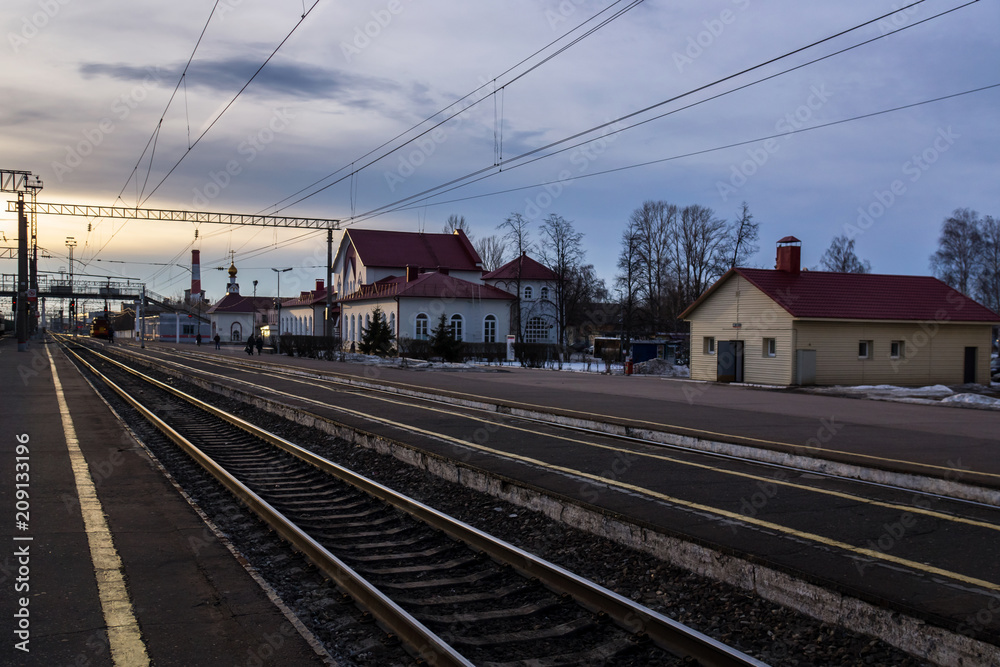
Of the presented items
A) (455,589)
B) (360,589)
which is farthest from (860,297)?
(360,589)

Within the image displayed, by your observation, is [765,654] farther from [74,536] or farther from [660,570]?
[74,536]

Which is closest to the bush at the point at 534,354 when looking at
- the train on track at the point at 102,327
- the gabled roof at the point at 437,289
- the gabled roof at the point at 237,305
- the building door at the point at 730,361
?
the gabled roof at the point at 437,289

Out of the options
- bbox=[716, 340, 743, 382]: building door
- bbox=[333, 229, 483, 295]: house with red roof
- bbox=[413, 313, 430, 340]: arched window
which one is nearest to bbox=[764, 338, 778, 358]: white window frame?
bbox=[716, 340, 743, 382]: building door

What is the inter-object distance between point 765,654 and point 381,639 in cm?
258

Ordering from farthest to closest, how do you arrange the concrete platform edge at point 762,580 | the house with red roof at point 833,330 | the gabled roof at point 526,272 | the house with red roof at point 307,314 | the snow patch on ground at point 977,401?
the house with red roof at point 307,314 < the gabled roof at point 526,272 < the house with red roof at point 833,330 < the snow patch on ground at point 977,401 < the concrete platform edge at point 762,580

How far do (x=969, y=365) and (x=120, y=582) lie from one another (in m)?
36.3

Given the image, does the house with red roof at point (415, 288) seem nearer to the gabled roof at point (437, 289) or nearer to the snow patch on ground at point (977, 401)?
the gabled roof at point (437, 289)

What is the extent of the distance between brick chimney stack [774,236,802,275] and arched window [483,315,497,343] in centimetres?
3123

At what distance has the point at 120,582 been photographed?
20.9 ft

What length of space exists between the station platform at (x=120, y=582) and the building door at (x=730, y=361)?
85.4 ft

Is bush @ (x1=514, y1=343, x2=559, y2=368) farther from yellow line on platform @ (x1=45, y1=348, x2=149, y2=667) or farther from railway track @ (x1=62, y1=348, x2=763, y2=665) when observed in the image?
yellow line on platform @ (x1=45, y1=348, x2=149, y2=667)

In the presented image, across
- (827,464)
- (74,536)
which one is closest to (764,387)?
(827,464)

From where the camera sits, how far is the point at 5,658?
481cm

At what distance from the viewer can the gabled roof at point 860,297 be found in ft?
103
